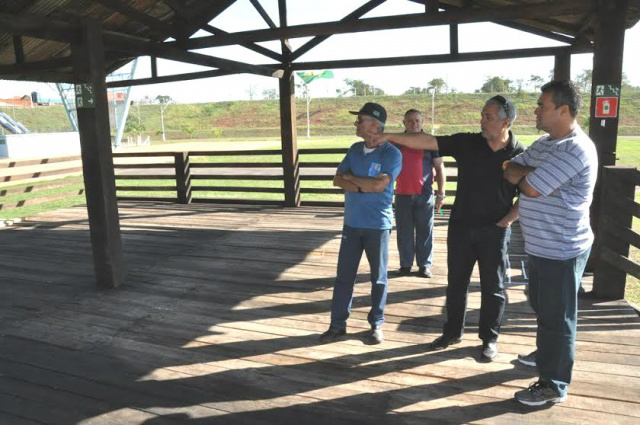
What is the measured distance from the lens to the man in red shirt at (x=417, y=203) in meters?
4.74

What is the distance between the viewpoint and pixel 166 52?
5699 millimetres

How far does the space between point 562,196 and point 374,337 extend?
1672mm

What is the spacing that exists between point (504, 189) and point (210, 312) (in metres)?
2.65

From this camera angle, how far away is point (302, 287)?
4.70m

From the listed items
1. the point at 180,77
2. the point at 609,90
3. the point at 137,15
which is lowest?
the point at 609,90

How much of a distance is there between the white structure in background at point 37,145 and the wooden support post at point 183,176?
70.5 feet

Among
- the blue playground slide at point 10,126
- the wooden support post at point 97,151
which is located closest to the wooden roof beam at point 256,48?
the wooden support post at point 97,151

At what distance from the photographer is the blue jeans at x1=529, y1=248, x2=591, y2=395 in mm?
2467

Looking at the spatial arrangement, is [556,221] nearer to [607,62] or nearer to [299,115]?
[607,62]

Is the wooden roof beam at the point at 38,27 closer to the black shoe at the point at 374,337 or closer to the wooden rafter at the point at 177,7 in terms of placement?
the wooden rafter at the point at 177,7

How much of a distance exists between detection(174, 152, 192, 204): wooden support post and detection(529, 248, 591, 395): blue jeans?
816 centimetres

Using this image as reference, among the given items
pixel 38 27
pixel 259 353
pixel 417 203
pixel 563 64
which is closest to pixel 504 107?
pixel 417 203

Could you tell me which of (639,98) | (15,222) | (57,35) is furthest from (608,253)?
(639,98)

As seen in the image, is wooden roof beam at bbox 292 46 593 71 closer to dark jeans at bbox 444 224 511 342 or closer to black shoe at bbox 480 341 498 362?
dark jeans at bbox 444 224 511 342
